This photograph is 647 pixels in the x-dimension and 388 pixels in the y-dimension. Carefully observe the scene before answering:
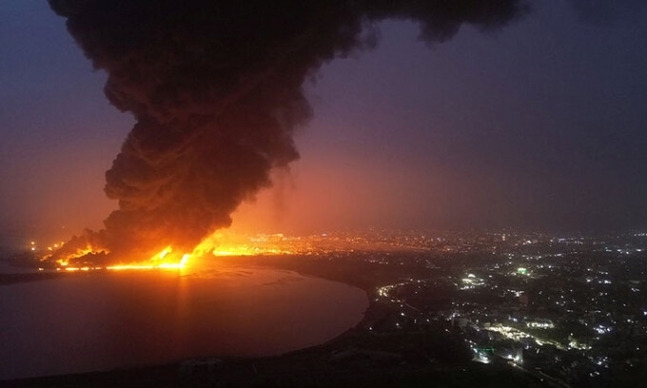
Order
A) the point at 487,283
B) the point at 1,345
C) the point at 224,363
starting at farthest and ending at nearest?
the point at 487,283
the point at 1,345
the point at 224,363

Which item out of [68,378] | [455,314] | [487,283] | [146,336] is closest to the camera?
[68,378]

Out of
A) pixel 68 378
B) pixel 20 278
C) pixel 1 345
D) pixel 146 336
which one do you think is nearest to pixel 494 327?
pixel 146 336

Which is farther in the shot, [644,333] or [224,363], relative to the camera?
[644,333]

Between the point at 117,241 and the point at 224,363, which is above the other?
the point at 117,241

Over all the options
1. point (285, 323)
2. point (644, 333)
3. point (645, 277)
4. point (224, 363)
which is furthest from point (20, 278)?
point (645, 277)

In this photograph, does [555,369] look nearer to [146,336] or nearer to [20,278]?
[146,336]

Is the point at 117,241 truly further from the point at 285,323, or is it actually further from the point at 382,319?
the point at 382,319

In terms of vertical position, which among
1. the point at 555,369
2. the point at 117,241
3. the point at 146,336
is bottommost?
the point at 555,369
